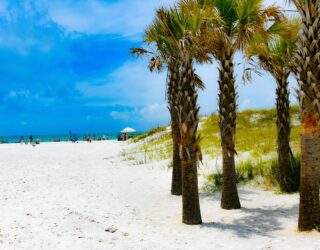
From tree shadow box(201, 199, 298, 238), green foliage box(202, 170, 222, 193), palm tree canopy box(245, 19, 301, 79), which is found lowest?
tree shadow box(201, 199, 298, 238)

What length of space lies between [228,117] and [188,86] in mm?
2182

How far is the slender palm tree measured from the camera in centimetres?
1095

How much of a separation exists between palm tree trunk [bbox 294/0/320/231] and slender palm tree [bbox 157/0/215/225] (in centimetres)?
261

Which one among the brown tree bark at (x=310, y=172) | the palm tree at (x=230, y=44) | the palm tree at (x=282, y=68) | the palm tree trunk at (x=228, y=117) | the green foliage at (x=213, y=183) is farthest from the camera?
the green foliage at (x=213, y=183)

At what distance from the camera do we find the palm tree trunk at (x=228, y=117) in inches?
496

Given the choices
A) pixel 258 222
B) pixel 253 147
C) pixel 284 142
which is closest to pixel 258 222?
pixel 258 222

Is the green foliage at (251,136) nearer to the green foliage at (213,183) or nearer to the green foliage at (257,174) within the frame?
the green foliage at (257,174)

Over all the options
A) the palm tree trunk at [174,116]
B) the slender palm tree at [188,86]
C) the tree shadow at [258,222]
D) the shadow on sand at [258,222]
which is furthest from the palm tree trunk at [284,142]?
the slender palm tree at [188,86]

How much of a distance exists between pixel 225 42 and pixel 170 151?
49.8 ft

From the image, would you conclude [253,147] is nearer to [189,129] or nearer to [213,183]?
[213,183]

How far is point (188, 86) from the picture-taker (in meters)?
11.2

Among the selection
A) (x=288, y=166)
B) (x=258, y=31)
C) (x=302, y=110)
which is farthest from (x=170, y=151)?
(x=302, y=110)

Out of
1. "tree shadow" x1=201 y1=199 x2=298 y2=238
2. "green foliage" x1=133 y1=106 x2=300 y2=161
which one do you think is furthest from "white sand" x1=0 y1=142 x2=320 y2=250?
"green foliage" x1=133 y1=106 x2=300 y2=161

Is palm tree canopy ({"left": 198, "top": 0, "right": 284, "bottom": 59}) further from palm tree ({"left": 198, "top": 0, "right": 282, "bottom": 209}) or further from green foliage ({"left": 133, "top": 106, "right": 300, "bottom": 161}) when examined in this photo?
green foliage ({"left": 133, "top": 106, "right": 300, "bottom": 161})
